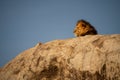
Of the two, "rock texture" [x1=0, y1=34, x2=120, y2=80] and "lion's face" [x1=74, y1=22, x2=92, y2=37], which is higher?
"lion's face" [x1=74, y1=22, x2=92, y2=37]

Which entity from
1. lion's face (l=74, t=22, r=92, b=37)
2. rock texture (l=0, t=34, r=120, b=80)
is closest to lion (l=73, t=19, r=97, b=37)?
lion's face (l=74, t=22, r=92, b=37)

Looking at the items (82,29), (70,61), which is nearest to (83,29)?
(82,29)

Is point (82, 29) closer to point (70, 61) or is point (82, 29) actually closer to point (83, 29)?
point (83, 29)

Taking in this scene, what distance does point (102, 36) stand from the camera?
8.52 meters

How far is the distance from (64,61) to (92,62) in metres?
1.52

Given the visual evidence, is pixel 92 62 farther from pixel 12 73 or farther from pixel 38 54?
pixel 12 73

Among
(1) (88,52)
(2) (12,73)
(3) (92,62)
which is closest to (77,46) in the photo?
(1) (88,52)

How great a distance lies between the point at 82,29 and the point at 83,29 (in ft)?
0.21

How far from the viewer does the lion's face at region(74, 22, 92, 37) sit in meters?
11.2

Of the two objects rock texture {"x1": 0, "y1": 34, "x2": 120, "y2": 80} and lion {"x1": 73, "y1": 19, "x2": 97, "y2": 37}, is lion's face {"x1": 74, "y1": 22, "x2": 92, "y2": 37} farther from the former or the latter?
rock texture {"x1": 0, "y1": 34, "x2": 120, "y2": 80}

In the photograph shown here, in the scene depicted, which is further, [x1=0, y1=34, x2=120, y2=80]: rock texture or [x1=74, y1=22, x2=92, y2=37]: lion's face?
[x1=74, y1=22, x2=92, y2=37]: lion's face

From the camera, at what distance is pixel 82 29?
11.4 m

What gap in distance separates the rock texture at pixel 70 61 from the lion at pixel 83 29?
1.94 metres

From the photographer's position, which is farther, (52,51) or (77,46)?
(52,51)
